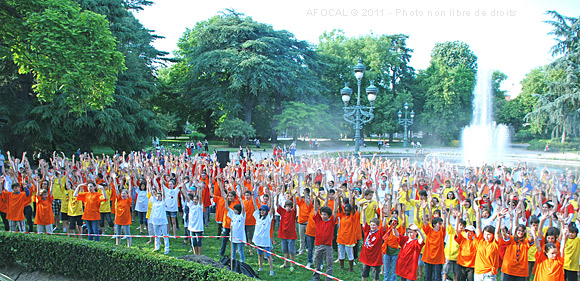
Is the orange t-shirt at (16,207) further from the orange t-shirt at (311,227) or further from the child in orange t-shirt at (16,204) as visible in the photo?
the orange t-shirt at (311,227)

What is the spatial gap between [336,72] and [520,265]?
1865 inches

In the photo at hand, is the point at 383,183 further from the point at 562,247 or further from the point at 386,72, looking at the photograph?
the point at 386,72

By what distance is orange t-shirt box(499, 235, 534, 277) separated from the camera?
5.71m

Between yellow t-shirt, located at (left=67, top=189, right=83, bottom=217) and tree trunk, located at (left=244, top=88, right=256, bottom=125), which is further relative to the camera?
tree trunk, located at (left=244, top=88, right=256, bottom=125)

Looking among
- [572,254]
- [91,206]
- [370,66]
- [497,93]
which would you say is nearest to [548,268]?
[572,254]

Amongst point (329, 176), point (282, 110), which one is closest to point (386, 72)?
point (282, 110)

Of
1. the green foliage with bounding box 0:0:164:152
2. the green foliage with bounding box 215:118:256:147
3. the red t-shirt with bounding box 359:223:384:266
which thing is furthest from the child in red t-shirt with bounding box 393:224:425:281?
the green foliage with bounding box 215:118:256:147

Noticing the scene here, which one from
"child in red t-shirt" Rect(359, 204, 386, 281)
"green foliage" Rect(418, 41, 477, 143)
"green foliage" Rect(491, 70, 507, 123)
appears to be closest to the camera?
"child in red t-shirt" Rect(359, 204, 386, 281)

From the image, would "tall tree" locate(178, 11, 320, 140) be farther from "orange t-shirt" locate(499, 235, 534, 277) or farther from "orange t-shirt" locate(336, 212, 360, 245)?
"orange t-shirt" locate(499, 235, 534, 277)

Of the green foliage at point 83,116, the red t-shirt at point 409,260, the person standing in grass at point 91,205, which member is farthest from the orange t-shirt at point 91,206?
the green foliage at point 83,116

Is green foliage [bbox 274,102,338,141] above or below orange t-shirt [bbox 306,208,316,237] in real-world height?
above

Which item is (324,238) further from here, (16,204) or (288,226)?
(16,204)

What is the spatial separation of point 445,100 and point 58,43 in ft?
161

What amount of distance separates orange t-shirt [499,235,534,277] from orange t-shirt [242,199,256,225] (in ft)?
14.3
